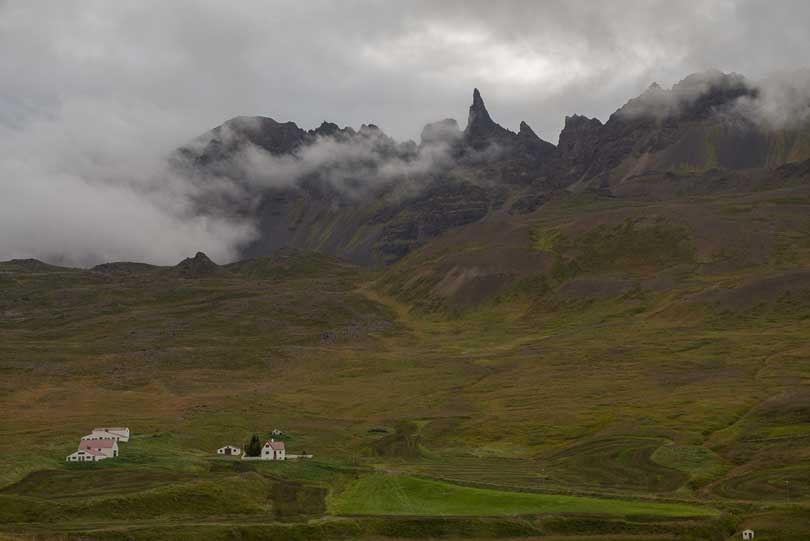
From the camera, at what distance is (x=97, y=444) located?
10350 centimetres

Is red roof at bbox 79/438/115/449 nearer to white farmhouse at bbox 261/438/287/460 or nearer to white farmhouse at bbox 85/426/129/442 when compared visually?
white farmhouse at bbox 85/426/129/442

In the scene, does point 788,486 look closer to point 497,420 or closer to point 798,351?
point 497,420

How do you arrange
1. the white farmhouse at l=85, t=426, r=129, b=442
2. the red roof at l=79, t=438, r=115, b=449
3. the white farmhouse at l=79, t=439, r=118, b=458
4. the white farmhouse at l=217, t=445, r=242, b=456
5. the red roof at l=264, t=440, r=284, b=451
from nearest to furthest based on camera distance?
the white farmhouse at l=79, t=439, r=118, b=458, the red roof at l=79, t=438, r=115, b=449, the red roof at l=264, t=440, r=284, b=451, the white farmhouse at l=85, t=426, r=129, b=442, the white farmhouse at l=217, t=445, r=242, b=456

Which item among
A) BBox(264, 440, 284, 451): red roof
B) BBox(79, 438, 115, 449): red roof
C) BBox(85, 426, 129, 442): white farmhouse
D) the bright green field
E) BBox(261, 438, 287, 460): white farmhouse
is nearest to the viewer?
the bright green field

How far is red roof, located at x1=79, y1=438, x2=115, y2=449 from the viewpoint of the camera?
103 metres

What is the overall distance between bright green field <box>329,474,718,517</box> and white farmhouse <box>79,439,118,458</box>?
30475 mm

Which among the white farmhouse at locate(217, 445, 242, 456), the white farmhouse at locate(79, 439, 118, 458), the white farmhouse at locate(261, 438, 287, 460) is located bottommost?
the white farmhouse at locate(217, 445, 242, 456)

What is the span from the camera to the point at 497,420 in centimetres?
15112

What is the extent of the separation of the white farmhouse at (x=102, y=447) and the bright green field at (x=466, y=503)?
30475 mm

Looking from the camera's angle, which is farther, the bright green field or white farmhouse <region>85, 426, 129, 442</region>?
white farmhouse <region>85, 426, 129, 442</region>

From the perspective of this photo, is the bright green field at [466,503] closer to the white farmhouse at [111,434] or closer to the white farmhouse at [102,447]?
the white farmhouse at [102,447]

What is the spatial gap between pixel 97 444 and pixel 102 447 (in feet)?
2.62

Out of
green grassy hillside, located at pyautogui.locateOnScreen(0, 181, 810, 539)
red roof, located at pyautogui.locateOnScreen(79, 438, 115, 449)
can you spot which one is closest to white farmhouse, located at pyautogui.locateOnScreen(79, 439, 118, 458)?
red roof, located at pyautogui.locateOnScreen(79, 438, 115, 449)

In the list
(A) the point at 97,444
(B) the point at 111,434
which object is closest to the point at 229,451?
(B) the point at 111,434
